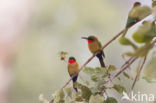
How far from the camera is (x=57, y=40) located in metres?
4.65

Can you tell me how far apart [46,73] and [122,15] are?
1.72m

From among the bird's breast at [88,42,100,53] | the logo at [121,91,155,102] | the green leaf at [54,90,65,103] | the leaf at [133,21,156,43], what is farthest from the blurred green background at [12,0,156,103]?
the leaf at [133,21,156,43]

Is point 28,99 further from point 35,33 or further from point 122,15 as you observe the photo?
point 122,15

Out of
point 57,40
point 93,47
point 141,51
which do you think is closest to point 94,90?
point 141,51

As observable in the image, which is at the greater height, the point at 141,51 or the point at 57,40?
the point at 141,51

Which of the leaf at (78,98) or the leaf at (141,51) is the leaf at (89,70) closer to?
the leaf at (78,98)

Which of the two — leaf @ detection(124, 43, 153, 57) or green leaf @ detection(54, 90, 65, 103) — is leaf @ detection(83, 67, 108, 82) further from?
leaf @ detection(124, 43, 153, 57)

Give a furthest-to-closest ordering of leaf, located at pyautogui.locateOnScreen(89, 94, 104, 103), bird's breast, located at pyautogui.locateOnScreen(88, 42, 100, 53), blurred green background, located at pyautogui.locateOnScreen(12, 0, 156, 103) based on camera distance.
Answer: blurred green background, located at pyautogui.locateOnScreen(12, 0, 156, 103) < bird's breast, located at pyautogui.locateOnScreen(88, 42, 100, 53) < leaf, located at pyautogui.locateOnScreen(89, 94, 104, 103)

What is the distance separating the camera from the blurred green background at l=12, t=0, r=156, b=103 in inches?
165

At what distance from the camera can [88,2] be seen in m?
4.90

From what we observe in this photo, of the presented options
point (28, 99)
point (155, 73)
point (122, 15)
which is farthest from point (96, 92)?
point (122, 15)

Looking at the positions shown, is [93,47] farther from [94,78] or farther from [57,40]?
[57,40]

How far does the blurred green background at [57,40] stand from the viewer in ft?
13.8

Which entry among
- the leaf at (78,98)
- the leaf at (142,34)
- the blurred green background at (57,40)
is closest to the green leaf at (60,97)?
the leaf at (78,98)
